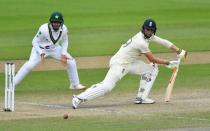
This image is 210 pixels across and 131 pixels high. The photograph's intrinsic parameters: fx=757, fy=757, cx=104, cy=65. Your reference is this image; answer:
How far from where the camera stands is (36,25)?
102ft

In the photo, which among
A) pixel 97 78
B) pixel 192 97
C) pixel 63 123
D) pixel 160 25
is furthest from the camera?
pixel 160 25

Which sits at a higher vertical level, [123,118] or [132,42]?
Result: [132,42]

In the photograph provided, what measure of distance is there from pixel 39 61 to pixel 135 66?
2669 mm

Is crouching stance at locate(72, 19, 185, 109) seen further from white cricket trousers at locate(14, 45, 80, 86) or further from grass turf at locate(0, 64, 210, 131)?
white cricket trousers at locate(14, 45, 80, 86)

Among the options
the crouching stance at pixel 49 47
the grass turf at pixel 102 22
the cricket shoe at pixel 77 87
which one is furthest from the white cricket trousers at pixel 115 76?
the grass turf at pixel 102 22

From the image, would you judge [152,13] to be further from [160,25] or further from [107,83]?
[107,83]

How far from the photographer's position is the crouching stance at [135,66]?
1416cm

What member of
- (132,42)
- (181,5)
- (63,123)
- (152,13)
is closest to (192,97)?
(132,42)

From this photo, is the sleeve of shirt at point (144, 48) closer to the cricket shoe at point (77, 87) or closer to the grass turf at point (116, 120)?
the grass turf at point (116, 120)

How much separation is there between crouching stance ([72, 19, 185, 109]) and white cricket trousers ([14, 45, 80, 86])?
2.21 meters

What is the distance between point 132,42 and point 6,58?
26.3 feet

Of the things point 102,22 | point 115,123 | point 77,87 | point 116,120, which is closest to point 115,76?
point 116,120

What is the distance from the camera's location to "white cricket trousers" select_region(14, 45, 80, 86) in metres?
16.3

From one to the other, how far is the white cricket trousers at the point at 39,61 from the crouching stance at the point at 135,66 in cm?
221
